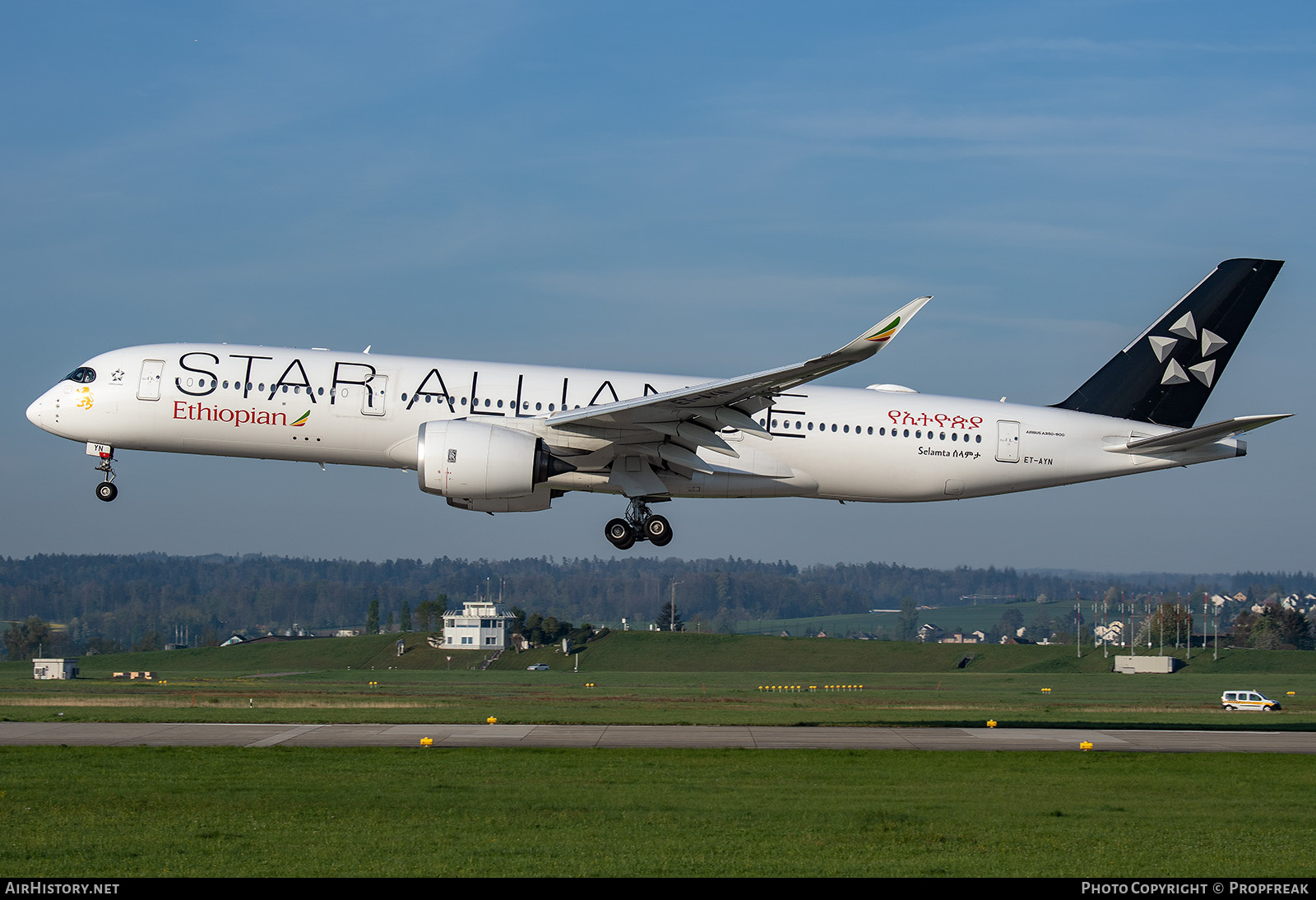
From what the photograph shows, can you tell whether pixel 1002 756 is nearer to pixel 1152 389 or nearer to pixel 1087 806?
pixel 1087 806

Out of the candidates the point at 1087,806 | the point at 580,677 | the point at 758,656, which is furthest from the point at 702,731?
the point at 758,656

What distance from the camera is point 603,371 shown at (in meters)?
33.9

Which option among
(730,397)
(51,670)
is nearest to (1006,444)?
(730,397)

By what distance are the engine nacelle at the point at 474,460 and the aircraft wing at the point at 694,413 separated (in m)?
1.19

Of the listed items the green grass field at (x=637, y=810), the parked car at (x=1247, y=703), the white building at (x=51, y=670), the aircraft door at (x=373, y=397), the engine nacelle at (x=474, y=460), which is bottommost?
the white building at (x=51, y=670)

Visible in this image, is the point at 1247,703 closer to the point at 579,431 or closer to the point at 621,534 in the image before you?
the point at 621,534

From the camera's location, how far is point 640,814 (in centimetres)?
1816

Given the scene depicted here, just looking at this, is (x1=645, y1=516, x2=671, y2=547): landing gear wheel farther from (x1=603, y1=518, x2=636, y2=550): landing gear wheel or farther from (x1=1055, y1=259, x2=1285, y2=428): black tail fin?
(x1=1055, y1=259, x2=1285, y2=428): black tail fin

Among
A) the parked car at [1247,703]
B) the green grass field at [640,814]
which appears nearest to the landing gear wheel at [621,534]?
the green grass field at [640,814]

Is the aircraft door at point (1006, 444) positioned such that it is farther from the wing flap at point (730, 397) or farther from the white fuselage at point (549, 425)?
the wing flap at point (730, 397)

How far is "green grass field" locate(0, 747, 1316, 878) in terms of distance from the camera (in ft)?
49.6

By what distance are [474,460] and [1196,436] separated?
18.2 m

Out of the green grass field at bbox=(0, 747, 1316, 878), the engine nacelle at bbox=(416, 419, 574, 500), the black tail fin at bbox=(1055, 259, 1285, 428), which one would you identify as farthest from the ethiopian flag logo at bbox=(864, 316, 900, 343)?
the black tail fin at bbox=(1055, 259, 1285, 428)

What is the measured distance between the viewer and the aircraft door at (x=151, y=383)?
32812mm
